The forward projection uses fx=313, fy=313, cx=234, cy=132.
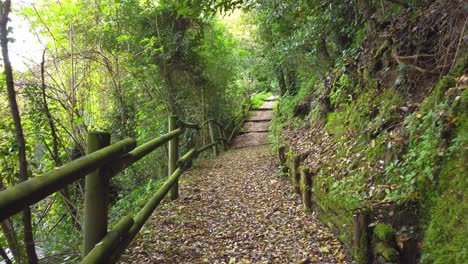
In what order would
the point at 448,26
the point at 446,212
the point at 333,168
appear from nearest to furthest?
1. the point at 446,212
2. the point at 448,26
3. the point at 333,168

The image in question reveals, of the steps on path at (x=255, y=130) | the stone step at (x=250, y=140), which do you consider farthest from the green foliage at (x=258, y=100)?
the stone step at (x=250, y=140)

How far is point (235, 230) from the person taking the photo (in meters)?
3.75

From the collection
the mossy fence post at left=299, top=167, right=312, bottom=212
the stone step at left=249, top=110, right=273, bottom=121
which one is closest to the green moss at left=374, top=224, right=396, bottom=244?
the mossy fence post at left=299, top=167, right=312, bottom=212

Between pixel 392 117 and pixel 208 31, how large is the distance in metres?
7.23

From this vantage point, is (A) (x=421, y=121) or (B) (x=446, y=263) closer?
(B) (x=446, y=263)

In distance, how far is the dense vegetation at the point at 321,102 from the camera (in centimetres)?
235

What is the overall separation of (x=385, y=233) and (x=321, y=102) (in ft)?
12.9

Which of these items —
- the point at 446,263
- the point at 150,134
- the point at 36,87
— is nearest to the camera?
the point at 446,263

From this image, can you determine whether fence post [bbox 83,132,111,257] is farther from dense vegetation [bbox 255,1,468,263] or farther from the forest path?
dense vegetation [bbox 255,1,468,263]

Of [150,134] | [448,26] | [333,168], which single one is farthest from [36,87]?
[448,26]

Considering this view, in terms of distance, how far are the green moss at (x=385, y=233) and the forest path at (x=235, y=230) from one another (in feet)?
1.82

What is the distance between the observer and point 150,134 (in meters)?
8.57

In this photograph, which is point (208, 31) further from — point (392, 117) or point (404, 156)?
point (404, 156)

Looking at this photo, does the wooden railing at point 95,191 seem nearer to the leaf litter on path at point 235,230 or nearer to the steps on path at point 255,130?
the leaf litter on path at point 235,230
